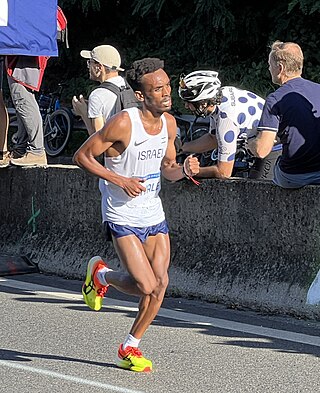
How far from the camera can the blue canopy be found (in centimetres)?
1127

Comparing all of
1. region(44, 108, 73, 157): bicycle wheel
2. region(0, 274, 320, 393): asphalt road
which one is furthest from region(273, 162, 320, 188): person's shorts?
region(44, 108, 73, 157): bicycle wheel

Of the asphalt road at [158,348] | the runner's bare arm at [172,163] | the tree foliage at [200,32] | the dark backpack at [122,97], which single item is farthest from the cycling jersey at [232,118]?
the tree foliage at [200,32]

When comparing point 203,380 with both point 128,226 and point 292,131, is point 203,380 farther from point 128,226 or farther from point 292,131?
point 292,131

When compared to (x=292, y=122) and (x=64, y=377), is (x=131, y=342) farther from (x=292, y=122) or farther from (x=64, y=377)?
(x=292, y=122)

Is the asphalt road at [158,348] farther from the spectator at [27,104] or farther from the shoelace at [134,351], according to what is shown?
the spectator at [27,104]

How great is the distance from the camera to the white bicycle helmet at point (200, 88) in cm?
891

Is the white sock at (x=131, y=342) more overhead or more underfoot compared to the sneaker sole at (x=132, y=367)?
more overhead

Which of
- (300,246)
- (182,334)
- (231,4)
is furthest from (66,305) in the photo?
(231,4)

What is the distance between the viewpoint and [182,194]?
381 inches

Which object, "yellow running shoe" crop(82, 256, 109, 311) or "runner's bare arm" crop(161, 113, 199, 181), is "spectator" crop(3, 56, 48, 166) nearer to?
"yellow running shoe" crop(82, 256, 109, 311)

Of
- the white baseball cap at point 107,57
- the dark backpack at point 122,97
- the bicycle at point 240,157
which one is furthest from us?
the white baseball cap at point 107,57

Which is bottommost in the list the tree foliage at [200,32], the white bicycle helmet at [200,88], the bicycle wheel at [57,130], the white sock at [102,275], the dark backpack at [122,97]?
the bicycle wheel at [57,130]

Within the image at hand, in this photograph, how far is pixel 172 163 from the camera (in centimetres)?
757

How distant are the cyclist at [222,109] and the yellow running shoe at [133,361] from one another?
2421 mm
